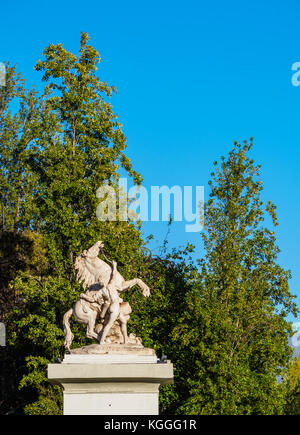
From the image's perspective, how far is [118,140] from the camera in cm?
Answer: 2147

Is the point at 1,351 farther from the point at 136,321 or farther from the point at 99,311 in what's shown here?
the point at 99,311

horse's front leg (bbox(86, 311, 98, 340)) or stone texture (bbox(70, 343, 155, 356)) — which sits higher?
horse's front leg (bbox(86, 311, 98, 340))

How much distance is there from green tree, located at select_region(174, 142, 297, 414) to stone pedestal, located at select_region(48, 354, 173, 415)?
263 inches

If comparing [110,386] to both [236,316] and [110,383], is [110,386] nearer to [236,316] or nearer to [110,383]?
[110,383]

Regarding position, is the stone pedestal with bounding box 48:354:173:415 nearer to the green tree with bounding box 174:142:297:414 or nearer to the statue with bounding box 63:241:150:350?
the statue with bounding box 63:241:150:350

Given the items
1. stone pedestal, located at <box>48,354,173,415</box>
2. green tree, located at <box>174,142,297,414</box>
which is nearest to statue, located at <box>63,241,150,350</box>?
stone pedestal, located at <box>48,354,173,415</box>

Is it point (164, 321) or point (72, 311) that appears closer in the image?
point (72, 311)

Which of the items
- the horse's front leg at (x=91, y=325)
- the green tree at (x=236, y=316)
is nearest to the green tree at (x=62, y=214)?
the green tree at (x=236, y=316)

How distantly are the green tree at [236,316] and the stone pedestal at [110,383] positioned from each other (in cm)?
669

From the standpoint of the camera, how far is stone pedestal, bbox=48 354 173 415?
1109 cm

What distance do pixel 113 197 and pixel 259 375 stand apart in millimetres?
6657

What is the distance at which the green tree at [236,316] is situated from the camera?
1788cm

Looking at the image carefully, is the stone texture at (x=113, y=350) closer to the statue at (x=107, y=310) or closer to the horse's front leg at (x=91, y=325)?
the statue at (x=107, y=310)
